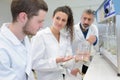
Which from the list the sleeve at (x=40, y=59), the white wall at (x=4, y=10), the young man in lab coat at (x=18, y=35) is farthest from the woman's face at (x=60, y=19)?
the white wall at (x=4, y=10)

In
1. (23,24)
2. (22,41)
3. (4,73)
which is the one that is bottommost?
(4,73)

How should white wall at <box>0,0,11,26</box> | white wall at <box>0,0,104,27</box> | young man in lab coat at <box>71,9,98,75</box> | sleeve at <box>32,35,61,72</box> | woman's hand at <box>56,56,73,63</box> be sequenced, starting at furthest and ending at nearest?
white wall at <box>0,0,11,26</box>
white wall at <box>0,0,104,27</box>
young man in lab coat at <box>71,9,98,75</box>
sleeve at <box>32,35,61,72</box>
woman's hand at <box>56,56,73,63</box>

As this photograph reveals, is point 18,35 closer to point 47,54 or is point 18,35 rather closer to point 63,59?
point 63,59

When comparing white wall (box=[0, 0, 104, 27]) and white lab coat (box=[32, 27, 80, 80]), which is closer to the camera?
white lab coat (box=[32, 27, 80, 80])

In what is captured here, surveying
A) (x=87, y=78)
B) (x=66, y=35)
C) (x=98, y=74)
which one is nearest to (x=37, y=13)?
(x=87, y=78)

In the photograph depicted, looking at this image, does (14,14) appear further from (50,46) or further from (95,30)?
(95,30)

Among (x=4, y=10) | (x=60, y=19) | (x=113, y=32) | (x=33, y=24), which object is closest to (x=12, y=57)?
(x=33, y=24)

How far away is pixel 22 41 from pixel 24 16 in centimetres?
19

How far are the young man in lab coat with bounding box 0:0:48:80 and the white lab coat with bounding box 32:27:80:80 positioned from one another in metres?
0.49

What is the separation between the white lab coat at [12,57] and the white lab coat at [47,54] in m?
0.50

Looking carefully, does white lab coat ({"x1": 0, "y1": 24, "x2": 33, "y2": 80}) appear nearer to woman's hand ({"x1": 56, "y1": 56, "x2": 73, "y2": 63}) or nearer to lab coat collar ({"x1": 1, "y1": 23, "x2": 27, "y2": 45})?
lab coat collar ({"x1": 1, "y1": 23, "x2": 27, "y2": 45})

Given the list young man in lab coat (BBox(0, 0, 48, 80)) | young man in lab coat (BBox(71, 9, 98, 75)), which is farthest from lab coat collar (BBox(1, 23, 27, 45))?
young man in lab coat (BBox(71, 9, 98, 75))

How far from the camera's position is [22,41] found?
125cm

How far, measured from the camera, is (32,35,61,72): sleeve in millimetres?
1696
